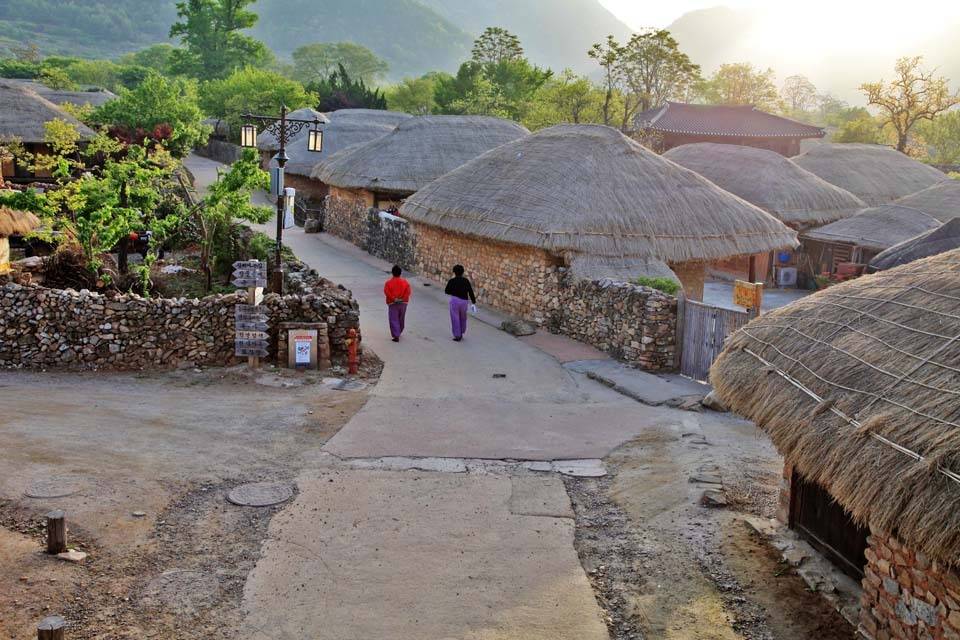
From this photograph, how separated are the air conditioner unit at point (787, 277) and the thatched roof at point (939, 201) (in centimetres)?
372

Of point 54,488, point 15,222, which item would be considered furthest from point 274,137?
point 54,488

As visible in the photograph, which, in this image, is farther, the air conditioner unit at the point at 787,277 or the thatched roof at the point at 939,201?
the air conditioner unit at the point at 787,277

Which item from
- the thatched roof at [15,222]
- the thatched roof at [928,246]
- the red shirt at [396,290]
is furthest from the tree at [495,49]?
the red shirt at [396,290]

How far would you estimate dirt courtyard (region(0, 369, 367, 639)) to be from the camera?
729cm

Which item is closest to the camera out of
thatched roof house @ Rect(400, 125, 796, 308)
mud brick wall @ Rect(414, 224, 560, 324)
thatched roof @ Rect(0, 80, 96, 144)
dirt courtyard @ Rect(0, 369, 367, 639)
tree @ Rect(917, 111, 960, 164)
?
dirt courtyard @ Rect(0, 369, 367, 639)

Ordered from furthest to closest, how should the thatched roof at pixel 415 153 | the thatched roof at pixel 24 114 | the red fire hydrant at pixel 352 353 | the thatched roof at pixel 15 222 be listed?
the thatched roof at pixel 24 114 → the thatched roof at pixel 415 153 → the thatched roof at pixel 15 222 → the red fire hydrant at pixel 352 353

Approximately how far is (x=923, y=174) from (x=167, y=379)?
31.9 metres

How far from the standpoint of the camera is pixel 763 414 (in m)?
8.10

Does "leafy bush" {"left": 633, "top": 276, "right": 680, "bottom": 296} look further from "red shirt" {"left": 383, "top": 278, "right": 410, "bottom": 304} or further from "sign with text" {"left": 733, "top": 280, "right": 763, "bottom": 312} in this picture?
"red shirt" {"left": 383, "top": 278, "right": 410, "bottom": 304}

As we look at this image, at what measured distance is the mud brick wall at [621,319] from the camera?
1520 centimetres

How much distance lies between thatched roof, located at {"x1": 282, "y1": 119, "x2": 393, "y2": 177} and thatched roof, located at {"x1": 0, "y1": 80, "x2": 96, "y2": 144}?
7.90 m

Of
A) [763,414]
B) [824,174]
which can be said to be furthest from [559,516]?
[824,174]

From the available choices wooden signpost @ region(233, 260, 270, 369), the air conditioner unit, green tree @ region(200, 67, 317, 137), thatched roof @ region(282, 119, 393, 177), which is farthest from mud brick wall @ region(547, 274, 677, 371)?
green tree @ region(200, 67, 317, 137)

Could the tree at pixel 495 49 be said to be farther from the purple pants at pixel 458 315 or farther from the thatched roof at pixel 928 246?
the purple pants at pixel 458 315
